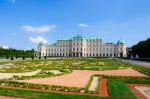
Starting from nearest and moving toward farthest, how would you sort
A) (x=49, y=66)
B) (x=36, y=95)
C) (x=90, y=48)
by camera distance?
(x=36, y=95), (x=49, y=66), (x=90, y=48)

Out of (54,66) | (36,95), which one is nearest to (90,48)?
Answer: (54,66)

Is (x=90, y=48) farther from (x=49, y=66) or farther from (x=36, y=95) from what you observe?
(x=36, y=95)

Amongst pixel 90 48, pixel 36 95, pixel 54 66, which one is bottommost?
pixel 36 95

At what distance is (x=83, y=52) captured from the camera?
130m

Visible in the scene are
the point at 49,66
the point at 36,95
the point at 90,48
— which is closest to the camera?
the point at 36,95

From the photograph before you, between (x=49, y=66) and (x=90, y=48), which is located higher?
(x=90, y=48)

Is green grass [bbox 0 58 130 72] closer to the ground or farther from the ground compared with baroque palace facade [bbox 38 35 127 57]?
closer to the ground

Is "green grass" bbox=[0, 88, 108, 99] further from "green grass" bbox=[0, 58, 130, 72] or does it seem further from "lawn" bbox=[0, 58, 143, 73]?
"green grass" bbox=[0, 58, 130, 72]

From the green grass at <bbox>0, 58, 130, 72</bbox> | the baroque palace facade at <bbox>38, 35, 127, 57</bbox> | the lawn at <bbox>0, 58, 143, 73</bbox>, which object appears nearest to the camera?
the lawn at <bbox>0, 58, 143, 73</bbox>

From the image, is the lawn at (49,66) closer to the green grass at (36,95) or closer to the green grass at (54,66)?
the green grass at (54,66)

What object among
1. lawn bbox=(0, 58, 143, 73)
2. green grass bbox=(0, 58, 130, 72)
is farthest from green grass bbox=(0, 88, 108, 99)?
green grass bbox=(0, 58, 130, 72)

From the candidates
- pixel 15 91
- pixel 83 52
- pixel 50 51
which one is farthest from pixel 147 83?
pixel 50 51

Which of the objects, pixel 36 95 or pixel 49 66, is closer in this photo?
pixel 36 95

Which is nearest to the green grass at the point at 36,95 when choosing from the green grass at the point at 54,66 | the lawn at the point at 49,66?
the lawn at the point at 49,66
